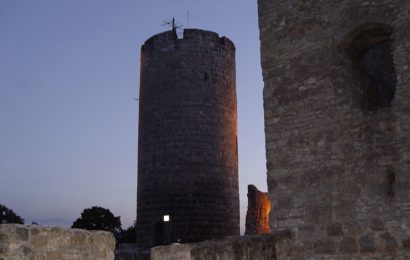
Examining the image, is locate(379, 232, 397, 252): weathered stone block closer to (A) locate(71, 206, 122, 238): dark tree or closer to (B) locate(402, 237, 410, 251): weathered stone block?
(B) locate(402, 237, 410, 251): weathered stone block

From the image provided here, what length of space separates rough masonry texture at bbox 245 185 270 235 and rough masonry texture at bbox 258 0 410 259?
399 inches

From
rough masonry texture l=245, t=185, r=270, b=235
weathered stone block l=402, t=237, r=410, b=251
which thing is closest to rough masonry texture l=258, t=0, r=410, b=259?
weathered stone block l=402, t=237, r=410, b=251

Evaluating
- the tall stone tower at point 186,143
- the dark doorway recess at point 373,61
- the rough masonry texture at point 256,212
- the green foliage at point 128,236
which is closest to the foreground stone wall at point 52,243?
the dark doorway recess at point 373,61

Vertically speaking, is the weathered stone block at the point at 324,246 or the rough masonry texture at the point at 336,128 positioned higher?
the rough masonry texture at the point at 336,128

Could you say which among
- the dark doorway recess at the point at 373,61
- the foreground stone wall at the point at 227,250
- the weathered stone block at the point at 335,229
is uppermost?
the dark doorway recess at the point at 373,61

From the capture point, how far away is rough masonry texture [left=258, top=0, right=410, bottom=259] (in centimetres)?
654

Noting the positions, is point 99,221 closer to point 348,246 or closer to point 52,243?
point 348,246

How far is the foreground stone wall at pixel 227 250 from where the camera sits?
5324 mm

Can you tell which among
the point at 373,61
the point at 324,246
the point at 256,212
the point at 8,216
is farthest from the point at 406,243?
the point at 8,216

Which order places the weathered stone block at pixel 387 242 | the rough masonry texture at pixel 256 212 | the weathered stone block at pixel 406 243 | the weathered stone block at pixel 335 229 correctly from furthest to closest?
the rough masonry texture at pixel 256 212 < the weathered stone block at pixel 335 229 < the weathered stone block at pixel 387 242 < the weathered stone block at pixel 406 243

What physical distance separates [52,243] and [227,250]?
197cm

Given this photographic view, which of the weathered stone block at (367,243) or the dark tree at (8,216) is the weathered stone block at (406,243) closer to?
the weathered stone block at (367,243)

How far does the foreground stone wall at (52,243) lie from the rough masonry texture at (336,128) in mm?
3218

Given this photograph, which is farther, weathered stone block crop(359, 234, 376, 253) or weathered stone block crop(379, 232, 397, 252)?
weathered stone block crop(359, 234, 376, 253)
